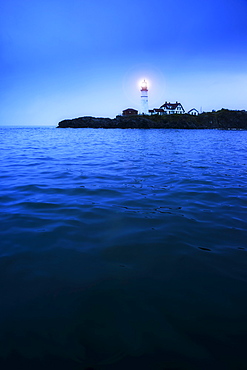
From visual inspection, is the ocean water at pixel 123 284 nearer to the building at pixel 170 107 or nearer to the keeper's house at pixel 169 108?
the keeper's house at pixel 169 108

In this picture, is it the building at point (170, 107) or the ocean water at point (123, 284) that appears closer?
the ocean water at point (123, 284)

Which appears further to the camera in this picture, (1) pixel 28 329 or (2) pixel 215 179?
(2) pixel 215 179

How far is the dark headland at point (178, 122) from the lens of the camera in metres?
102

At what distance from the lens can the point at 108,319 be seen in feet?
7.38

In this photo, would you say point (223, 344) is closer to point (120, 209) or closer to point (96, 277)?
point (96, 277)

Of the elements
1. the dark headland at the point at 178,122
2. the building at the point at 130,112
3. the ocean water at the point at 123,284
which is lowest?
the ocean water at the point at 123,284

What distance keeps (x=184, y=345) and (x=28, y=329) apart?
5.24 feet

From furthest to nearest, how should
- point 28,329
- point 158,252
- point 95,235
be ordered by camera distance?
point 95,235 < point 158,252 < point 28,329

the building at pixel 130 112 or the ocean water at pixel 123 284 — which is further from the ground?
the building at pixel 130 112

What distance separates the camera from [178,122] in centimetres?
10194

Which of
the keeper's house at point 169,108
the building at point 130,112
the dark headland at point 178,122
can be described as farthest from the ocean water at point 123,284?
the keeper's house at point 169,108

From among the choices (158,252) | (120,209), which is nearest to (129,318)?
(158,252)

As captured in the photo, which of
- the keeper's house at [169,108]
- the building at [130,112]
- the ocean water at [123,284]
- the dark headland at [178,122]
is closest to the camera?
the ocean water at [123,284]

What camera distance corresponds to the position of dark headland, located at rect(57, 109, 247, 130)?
10231 centimetres
